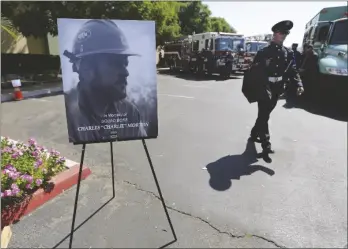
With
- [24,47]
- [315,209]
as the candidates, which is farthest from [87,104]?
[24,47]

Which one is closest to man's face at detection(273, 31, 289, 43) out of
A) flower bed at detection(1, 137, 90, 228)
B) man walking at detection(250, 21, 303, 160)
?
man walking at detection(250, 21, 303, 160)

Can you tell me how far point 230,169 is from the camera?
427cm

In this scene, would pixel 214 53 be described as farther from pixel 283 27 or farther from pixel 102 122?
pixel 102 122

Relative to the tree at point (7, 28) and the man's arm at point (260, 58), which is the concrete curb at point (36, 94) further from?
the man's arm at point (260, 58)

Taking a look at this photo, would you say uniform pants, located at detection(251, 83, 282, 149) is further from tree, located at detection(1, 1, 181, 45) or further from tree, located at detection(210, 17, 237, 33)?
tree, located at detection(210, 17, 237, 33)

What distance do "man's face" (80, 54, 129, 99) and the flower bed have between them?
4.85 ft

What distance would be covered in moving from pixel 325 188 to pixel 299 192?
349 millimetres

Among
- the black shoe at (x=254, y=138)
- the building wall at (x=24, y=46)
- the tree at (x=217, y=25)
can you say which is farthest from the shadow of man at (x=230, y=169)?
the tree at (x=217, y=25)

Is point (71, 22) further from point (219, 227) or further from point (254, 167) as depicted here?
point (254, 167)

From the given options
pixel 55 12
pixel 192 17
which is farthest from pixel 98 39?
pixel 192 17

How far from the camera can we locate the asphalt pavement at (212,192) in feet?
9.35

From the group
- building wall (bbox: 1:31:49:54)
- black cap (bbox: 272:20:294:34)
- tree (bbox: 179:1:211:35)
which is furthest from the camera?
tree (bbox: 179:1:211:35)

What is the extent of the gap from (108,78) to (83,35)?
1.25 feet

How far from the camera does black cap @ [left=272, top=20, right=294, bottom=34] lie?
12.4ft
